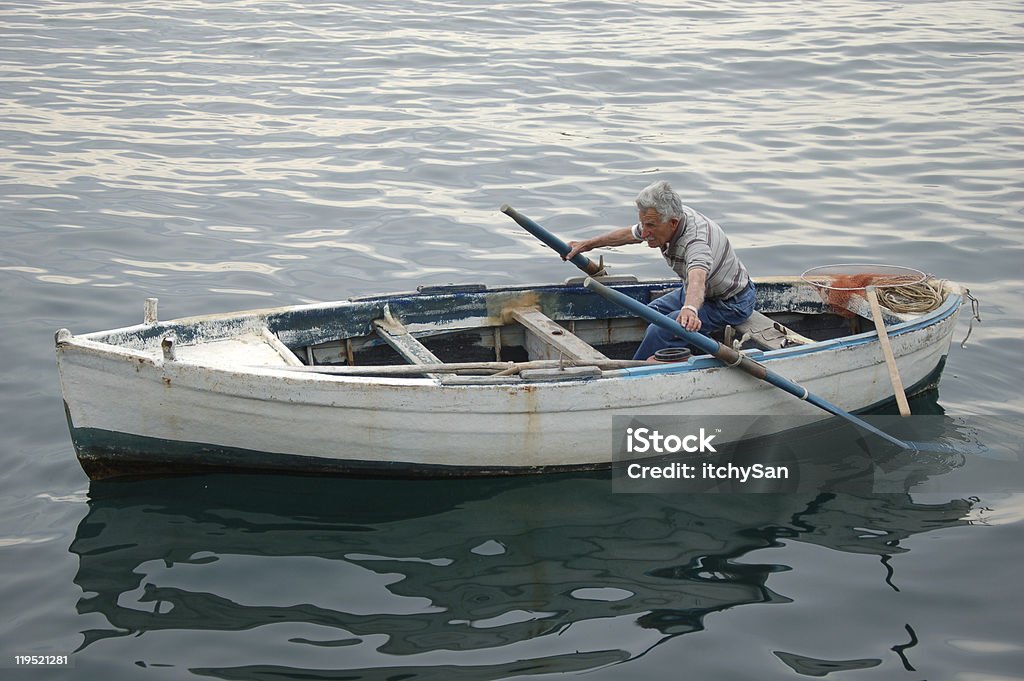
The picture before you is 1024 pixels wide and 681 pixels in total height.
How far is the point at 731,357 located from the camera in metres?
7.39

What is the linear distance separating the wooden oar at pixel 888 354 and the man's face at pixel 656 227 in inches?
62.7

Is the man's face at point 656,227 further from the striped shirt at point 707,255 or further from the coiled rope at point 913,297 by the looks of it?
the coiled rope at point 913,297

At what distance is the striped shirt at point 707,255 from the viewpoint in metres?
7.77

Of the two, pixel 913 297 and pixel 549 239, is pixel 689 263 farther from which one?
pixel 913 297

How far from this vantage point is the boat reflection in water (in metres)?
6.03

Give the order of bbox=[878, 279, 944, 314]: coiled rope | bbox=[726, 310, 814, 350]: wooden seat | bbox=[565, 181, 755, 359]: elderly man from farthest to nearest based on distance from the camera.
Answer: bbox=[878, 279, 944, 314]: coiled rope < bbox=[726, 310, 814, 350]: wooden seat < bbox=[565, 181, 755, 359]: elderly man

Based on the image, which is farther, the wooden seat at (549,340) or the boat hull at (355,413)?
the wooden seat at (549,340)

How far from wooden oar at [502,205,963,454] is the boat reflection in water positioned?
0.20m

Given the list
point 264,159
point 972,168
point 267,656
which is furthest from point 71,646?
point 972,168

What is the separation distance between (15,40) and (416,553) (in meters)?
16.8

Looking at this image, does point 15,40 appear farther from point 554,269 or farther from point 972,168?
point 972,168

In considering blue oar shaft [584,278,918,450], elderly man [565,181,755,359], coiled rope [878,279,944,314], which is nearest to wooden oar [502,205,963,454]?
blue oar shaft [584,278,918,450]

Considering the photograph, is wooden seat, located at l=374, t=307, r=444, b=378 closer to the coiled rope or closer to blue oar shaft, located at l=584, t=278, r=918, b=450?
blue oar shaft, located at l=584, t=278, r=918, b=450

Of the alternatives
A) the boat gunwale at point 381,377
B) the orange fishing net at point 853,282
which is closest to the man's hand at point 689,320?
the boat gunwale at point 381,377
